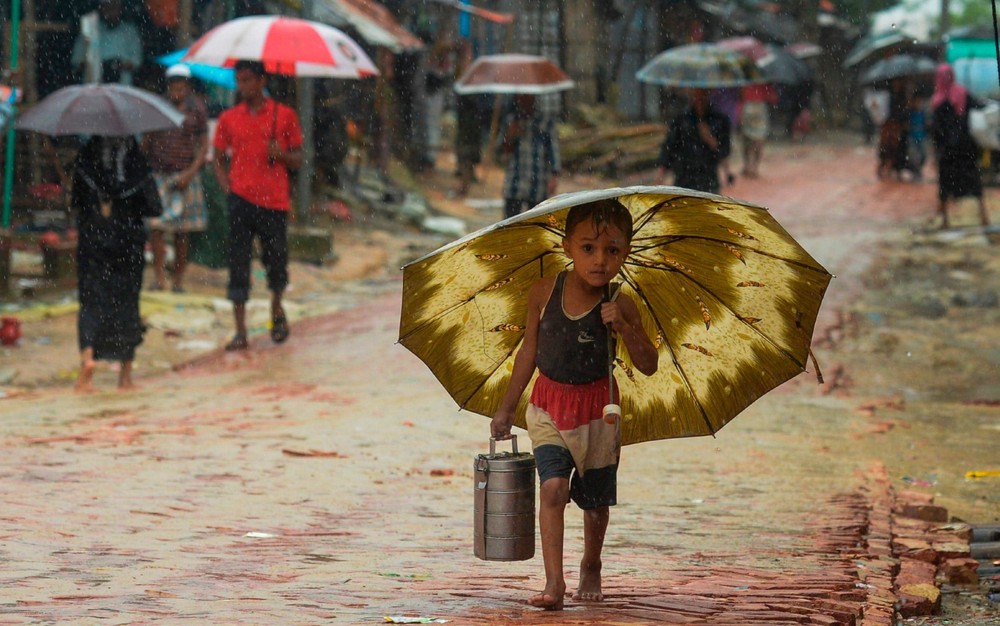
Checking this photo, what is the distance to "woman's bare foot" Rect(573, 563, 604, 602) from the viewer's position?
4434 mm

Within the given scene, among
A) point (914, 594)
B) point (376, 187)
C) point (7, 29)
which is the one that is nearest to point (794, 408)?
point (914, 594)

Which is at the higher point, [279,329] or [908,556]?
[908,556]

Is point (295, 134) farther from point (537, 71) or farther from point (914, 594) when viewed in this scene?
point (914, 594)

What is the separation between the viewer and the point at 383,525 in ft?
19.7

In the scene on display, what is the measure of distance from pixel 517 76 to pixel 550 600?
35.9ft

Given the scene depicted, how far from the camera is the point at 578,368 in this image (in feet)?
14.0

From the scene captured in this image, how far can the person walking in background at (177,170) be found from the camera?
1326 centimetres

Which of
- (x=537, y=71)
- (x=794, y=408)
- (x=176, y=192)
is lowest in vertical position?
(x=794, y=408)

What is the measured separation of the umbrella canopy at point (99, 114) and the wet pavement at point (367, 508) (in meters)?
1.74

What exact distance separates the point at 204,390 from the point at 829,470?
430 centimetres

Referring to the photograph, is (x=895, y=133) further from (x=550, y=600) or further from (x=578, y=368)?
(x=550, y=600)

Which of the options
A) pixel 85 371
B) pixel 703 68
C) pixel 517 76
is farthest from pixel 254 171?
pixel 703 68

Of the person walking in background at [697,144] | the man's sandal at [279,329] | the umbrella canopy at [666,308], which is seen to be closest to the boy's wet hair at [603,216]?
the umbrella canopy at [666,308]

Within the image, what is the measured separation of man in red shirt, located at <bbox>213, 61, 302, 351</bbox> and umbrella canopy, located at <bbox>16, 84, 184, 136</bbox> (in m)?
0.91
